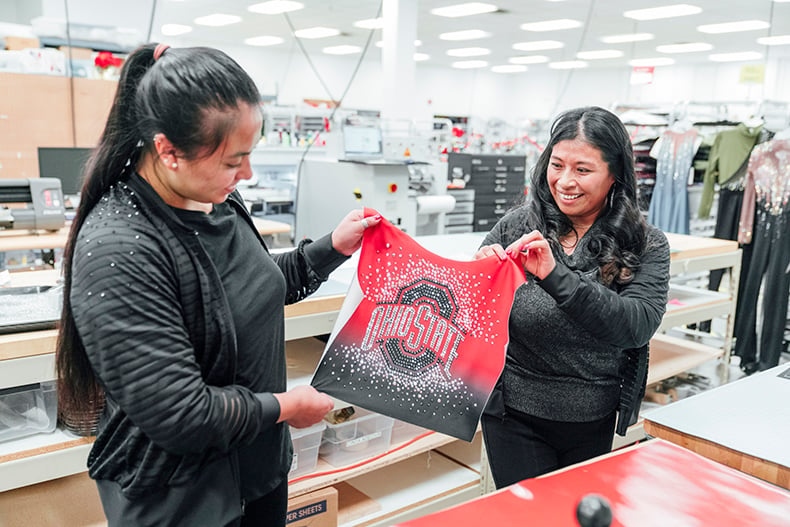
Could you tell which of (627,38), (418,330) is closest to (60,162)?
(418,330)

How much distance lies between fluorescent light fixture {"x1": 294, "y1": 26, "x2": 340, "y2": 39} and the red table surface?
38.3ft

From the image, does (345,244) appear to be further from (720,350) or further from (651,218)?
(651,218)

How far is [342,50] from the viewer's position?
49.2ft

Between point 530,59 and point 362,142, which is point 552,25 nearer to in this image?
point 530,59

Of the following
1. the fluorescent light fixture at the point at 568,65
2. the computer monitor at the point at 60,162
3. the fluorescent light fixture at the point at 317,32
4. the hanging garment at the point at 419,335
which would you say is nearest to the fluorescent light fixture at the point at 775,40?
the fluorescent light fixture at the point at 568,65

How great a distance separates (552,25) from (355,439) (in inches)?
403

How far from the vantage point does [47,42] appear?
515cm

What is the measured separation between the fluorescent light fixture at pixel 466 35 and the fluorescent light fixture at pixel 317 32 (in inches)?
83.2

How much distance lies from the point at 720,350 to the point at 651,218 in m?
1.55

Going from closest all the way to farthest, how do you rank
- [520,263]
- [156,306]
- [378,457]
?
[156,306] → [520,263] → [378,457]

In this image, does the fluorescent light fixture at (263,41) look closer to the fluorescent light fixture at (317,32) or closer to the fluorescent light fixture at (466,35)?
the fluorescent light fixture at (317,32)

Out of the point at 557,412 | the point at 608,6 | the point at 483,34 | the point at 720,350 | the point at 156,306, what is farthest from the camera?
the point at 483,34

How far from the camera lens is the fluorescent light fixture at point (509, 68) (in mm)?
17344

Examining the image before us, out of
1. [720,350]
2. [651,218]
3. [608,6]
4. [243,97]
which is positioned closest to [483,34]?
[608,6]
